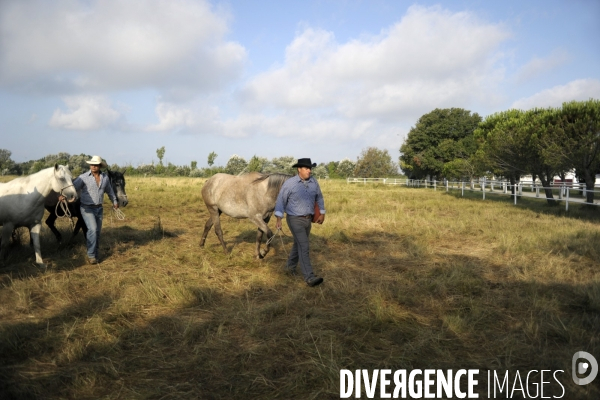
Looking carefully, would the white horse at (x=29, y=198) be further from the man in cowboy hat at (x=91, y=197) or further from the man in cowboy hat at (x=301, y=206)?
the man in cowboy hat at (x=301, y=206)

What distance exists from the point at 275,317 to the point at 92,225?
406cm

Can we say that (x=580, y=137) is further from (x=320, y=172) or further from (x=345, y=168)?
(x=345, y=168)

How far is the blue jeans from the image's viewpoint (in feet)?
21.8

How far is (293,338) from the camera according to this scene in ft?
12.7

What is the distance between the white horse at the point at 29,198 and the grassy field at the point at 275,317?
0.63m

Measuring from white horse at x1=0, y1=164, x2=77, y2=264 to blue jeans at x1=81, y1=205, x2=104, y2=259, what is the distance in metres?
0.38

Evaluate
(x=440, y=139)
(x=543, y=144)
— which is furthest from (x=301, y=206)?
(x=440, y=139)

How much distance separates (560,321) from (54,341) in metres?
5.07

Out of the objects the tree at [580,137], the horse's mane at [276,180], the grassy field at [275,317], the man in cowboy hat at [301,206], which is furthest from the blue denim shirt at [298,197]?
the tree at [580,137]

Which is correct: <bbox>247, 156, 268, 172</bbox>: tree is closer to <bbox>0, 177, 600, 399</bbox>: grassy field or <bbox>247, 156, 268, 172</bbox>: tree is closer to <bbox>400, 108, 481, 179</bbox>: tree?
<bbox>400, 108, 481, 179</bbox>: tree

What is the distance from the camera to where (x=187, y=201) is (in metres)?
18.9

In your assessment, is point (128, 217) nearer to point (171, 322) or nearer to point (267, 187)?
point (267, 187)

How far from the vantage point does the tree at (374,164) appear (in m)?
66.2

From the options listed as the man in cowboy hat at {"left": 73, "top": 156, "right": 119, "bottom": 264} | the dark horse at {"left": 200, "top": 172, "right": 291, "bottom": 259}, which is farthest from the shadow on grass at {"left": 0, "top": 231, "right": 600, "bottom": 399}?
the man in cowboy hat at {"left": 73, "top": 156, "right": 119, "bottom": 264}
